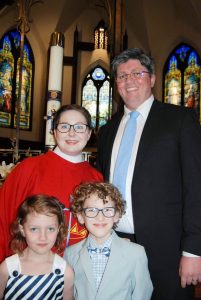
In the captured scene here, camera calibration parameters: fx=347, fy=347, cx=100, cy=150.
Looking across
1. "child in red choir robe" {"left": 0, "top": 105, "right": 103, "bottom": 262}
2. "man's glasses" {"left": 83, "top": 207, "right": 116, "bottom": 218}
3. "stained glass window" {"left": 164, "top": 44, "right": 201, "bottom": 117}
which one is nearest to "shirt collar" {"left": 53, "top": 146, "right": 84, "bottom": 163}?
"child in red choir robe" {"left": 0, "top": 105, "right": 103, "bottom": 262}

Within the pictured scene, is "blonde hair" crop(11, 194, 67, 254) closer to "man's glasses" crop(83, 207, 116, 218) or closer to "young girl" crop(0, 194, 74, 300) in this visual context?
"young girl" crop(0, 194, 74, 300)

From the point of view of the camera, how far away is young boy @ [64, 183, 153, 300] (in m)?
1.58

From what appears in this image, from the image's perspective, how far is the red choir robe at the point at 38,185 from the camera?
182 centimetres

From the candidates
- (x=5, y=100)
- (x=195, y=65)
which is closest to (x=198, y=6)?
(x=195, y=65)

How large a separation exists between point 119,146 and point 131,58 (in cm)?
52

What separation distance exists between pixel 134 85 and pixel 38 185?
78 cm

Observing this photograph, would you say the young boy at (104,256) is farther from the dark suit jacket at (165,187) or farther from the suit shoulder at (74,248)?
the dark suit jacket at (165,187)

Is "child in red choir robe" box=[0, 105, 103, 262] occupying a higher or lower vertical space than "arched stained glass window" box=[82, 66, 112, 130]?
lower

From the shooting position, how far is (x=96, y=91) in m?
11.8

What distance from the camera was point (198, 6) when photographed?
28.7 ft

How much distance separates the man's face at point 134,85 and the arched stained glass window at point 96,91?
377 inches

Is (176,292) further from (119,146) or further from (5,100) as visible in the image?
(5,100)

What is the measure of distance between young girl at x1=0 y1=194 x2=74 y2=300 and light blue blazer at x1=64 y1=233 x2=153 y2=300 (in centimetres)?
6

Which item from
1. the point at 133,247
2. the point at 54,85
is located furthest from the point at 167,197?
the point at 54,85
